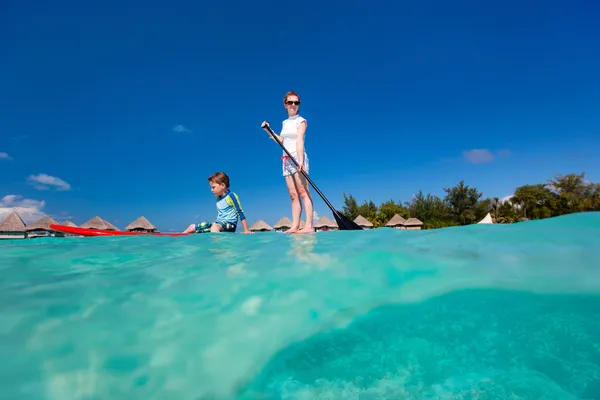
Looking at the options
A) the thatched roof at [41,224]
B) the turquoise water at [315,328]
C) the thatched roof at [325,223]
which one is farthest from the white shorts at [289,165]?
the thatched roof at [325,223]

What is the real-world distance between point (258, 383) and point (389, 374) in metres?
0.74

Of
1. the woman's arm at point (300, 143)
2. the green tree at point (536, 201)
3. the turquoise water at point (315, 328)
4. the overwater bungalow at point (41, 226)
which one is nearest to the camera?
the turquoise water at point (315, 328)

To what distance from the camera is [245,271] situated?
2.63 m

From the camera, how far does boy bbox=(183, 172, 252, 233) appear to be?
6797mm

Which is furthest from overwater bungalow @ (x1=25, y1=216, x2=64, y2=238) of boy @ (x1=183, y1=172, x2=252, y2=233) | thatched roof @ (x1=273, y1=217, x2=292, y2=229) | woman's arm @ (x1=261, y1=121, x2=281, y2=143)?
woman's arm @ (x1=261, y1=121, x2=281, y2=143)

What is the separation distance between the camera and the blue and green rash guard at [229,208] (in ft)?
22.3

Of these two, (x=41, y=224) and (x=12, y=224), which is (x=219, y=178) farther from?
(x=12, y=224)

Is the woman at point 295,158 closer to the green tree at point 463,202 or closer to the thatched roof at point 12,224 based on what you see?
the thatched roof at point 12,224

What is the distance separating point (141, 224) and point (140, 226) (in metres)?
0.28

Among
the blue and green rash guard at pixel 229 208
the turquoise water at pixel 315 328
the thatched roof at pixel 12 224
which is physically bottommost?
the turquoise water at pixel 315 328

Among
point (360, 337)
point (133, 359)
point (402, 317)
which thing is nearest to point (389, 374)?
point (360, 337)

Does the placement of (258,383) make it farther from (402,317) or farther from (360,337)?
(402,317)

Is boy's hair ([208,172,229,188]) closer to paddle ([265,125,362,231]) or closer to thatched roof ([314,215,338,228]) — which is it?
paddle ([265,125,362,231])

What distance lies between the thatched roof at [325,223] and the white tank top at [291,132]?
729 inches
